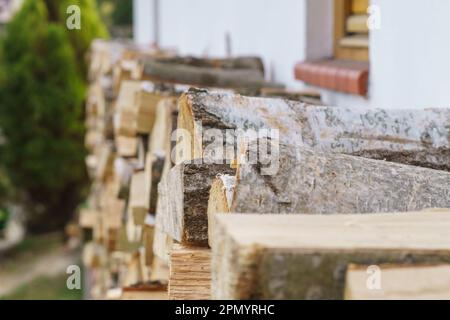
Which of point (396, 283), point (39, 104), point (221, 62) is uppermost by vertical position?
point (221, 62)

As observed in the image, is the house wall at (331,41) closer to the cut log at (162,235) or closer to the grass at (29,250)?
the cut log at (162,235)

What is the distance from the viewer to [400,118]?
6.70 ft

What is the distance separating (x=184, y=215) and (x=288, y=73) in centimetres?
257

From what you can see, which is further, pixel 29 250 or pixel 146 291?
pixel 29 250

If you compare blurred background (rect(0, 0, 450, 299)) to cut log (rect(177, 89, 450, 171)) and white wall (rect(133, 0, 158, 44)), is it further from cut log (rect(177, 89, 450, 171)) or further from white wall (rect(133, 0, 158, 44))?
cut log (rect(177, 89, 450, 171))

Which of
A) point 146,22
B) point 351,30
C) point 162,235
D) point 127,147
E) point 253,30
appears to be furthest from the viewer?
point 146,22

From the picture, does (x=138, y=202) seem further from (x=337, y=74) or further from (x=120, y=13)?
(x=120, y=13)

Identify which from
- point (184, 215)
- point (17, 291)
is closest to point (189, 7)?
point (17, 291)

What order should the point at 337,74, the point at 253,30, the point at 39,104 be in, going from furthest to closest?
the point at 39,104, the point at 253,30, the point at 337,74

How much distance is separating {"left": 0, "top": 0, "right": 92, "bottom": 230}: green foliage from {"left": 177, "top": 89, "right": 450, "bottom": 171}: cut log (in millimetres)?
9833

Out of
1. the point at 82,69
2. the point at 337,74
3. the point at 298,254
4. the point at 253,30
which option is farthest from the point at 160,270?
the point at 82,69

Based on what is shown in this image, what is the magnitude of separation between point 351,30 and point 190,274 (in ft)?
7.39

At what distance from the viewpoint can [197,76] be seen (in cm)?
389

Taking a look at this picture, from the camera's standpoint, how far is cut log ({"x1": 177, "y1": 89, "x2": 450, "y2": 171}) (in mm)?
1947
